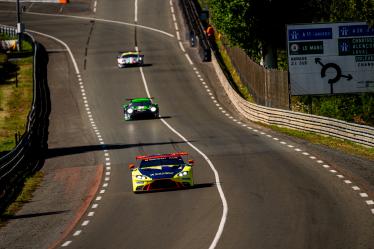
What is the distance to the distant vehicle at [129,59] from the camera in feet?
270

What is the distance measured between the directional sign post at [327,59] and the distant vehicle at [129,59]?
103 feet

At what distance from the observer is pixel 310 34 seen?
5253 cm

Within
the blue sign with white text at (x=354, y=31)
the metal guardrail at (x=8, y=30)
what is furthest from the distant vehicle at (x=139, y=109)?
the metal guardrail at (x=8, y=30)

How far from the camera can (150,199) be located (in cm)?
2961

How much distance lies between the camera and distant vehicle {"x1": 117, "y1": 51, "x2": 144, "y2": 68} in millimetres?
82250

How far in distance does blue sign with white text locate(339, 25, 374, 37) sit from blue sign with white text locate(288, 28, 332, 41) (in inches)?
26.7

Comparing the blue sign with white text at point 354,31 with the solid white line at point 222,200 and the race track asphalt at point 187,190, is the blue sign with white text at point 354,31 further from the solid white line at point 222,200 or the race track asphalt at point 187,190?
the solid white line at point 222,200

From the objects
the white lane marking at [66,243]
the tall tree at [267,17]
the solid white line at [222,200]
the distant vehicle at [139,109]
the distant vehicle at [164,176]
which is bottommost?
the white lane marking at [66,243]

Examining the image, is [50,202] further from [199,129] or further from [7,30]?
[7,30]

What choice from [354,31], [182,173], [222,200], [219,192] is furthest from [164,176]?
[354,31]

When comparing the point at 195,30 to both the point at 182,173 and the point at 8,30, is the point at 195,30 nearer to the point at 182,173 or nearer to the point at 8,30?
the point at 8,30

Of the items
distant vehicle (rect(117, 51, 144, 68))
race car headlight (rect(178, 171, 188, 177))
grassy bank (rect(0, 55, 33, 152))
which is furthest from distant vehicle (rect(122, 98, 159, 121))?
race car headlight (rect(178, 171, 188, 177))

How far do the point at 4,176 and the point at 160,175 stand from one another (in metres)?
5.80

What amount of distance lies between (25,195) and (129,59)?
49.4 m
